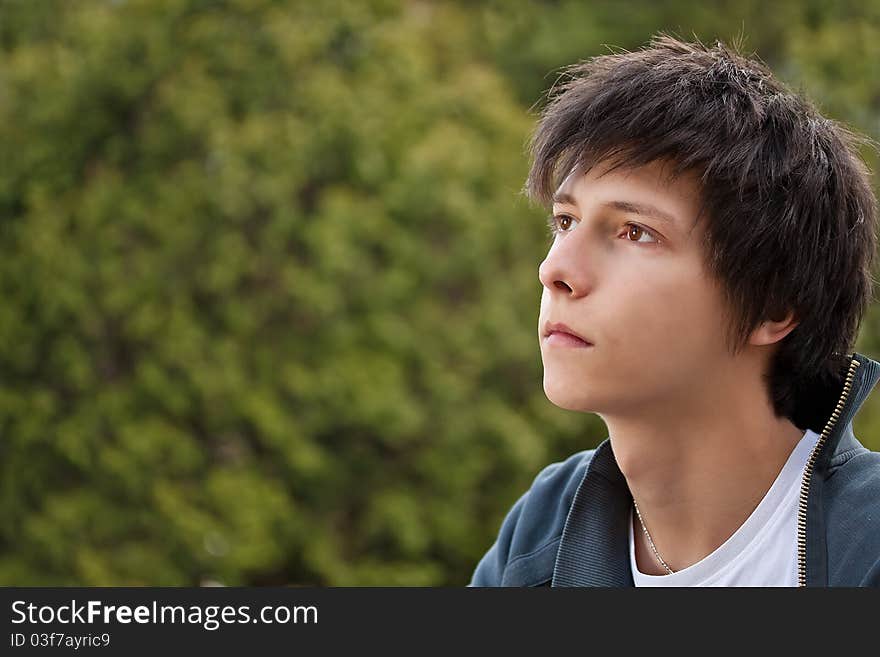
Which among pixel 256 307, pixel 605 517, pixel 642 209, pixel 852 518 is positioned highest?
pixel 256 307

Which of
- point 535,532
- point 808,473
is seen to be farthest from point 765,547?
point 535,532

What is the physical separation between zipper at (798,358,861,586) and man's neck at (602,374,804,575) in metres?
0.06

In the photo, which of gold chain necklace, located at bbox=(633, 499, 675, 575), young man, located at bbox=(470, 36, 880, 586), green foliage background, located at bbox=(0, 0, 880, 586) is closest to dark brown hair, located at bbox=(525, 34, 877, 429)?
young man, located at bbox=(470, 36, 880, 586)

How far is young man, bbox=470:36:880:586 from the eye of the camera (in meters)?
1.47

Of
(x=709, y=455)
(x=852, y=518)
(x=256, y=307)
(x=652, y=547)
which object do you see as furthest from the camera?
(x=256, y=307)

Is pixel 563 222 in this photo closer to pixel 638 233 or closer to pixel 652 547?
pixel 638 233

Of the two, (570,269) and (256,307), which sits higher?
(256,307)

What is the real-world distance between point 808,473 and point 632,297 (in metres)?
0.32

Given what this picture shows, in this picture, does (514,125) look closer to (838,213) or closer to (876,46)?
(876,46)

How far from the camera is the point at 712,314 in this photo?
149cm

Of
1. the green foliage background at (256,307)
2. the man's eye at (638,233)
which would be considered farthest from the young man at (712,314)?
the green foliage background at (256,307)

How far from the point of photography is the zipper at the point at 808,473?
4.75 ft

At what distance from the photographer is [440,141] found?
4566mm

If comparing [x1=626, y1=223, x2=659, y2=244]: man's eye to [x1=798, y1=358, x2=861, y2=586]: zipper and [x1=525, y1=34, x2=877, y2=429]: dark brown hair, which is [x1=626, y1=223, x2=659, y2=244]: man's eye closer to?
[x1=525, y1=34, x2=877, y2=429]: dark brown hair
